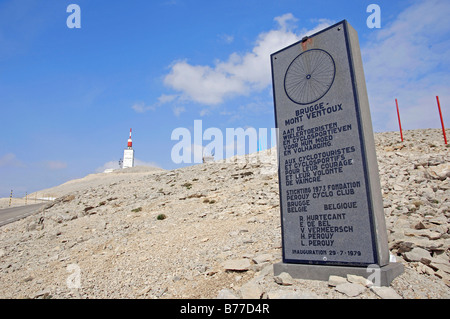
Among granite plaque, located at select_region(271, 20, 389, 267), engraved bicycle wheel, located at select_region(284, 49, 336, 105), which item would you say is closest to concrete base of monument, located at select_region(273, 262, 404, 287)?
granite plaque, located at select_region(271, 20, 389, 267)

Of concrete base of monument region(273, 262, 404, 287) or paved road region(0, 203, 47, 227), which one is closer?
concrete base of monument region(273, 262, 404, 287)

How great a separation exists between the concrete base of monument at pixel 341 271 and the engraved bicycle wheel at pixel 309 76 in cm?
327

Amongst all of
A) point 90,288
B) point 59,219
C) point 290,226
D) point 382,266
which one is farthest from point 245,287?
point 59,219

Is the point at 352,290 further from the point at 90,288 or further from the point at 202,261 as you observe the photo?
the point at 90,288

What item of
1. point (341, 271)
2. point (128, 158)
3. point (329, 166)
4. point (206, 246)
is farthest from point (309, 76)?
point (128, 158)

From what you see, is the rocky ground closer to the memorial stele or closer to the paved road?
the memorial stele

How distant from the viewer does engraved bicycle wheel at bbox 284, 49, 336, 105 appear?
19.9 ft

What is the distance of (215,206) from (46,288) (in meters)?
7.32

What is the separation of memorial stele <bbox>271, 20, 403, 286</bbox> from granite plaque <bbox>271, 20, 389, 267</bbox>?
0.02 m

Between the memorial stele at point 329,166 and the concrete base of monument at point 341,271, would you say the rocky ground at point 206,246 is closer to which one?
the concrete base of monument at point 341,271

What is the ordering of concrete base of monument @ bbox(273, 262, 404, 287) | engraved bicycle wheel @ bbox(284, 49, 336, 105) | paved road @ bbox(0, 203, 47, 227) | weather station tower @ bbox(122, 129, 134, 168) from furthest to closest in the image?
1. weather station tower @ bbox(122, 129, 134, 168)
2. paved road @ bbox(0, 203, 47, 227)
3. engraved bicycle wheel @ bbox(284, 49, 336, 105)
4. concrete base of monument @ bbox(273, 262, 404, 287)

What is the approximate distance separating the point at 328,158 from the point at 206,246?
461cm

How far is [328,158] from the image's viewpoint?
579cm

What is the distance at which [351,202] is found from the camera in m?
5.34
